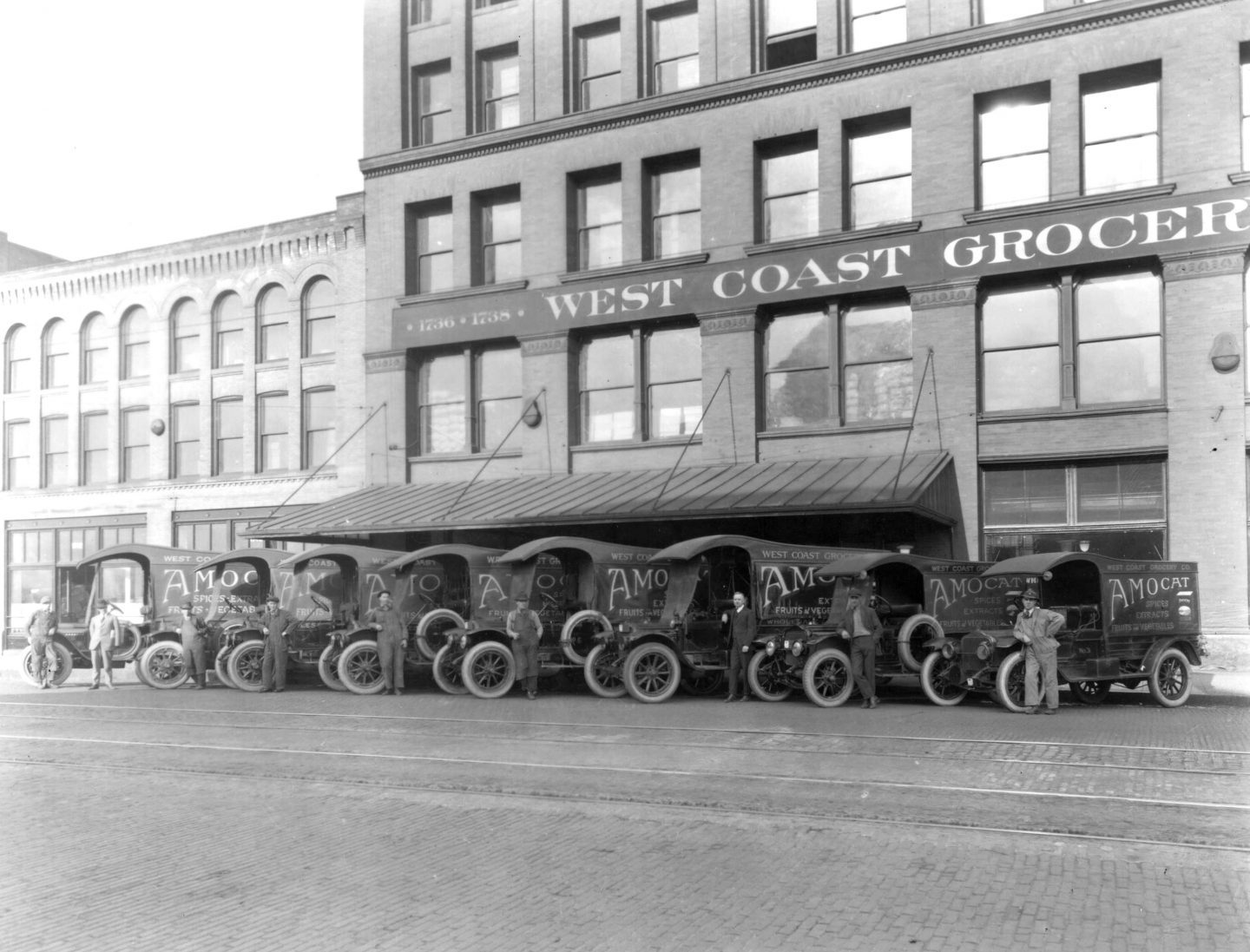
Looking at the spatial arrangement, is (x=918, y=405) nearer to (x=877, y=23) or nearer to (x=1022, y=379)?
(x=1022, y=379)

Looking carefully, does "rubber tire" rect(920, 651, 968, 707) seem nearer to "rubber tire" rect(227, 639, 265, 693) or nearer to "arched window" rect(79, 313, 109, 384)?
"rubber tire" rect(227, 639, 265, 693)

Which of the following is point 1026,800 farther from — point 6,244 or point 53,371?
point 6,244

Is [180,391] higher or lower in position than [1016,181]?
lower

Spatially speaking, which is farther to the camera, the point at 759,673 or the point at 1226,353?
the point at 1226,353

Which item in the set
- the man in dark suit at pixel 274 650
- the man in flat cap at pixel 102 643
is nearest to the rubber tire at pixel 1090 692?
the man in dark suit at pixel 274 650

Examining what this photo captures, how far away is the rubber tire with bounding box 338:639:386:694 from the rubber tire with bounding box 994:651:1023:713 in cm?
978

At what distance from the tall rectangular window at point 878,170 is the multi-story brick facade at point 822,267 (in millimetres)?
55

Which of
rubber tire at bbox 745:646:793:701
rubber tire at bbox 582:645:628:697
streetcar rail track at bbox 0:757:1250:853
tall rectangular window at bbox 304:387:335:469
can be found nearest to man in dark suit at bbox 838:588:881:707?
rubber tire at bbox 745:646:793:701

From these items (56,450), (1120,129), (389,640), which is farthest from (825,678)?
(56,450)

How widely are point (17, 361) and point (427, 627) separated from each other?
2267cm

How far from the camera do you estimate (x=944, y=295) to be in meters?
22.5

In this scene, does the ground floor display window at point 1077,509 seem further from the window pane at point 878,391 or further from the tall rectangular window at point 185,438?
the tall rectangular window at point 185,438

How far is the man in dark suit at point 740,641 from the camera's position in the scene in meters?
17.1

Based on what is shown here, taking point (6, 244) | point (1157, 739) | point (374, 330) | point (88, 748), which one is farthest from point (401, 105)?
point (1157, 739)
